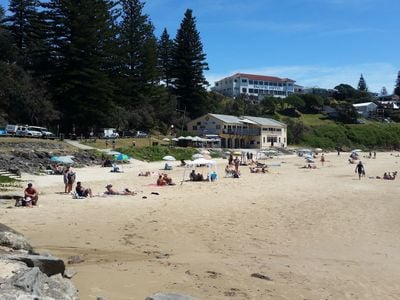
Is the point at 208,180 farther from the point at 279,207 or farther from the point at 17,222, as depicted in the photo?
the point at 17,222

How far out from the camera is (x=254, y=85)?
426 ft

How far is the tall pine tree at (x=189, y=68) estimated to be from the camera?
68750 mm

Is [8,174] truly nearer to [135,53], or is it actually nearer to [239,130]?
[135,53]

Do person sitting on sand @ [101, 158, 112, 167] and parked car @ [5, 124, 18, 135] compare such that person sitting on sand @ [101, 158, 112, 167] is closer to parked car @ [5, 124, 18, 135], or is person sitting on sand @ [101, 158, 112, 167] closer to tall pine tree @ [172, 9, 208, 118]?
parked car @ [5, 124, 18, 135]

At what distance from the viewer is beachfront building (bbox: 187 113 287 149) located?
6444 centimetres

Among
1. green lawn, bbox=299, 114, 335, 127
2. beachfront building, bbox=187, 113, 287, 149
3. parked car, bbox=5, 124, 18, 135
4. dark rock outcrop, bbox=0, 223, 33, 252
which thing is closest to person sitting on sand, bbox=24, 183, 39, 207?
dark rock outcrop, bbox=0, 223, 33, 252

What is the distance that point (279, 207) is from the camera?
16625 mm

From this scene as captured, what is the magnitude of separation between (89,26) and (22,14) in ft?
45.0

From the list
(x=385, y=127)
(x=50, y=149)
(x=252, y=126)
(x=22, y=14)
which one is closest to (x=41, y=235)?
(x=50, y=149)

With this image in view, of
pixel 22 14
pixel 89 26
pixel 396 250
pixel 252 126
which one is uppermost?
pixel 22 14

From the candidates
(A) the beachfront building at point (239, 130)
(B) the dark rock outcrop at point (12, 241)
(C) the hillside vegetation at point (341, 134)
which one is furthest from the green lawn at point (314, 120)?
(B) the dark rock outcrop at point (12, 241)

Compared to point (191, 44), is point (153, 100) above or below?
below

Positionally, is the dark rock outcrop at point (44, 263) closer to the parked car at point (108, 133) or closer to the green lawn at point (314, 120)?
the parked car at point (108, 133)

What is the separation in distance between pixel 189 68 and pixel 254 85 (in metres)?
64.0
